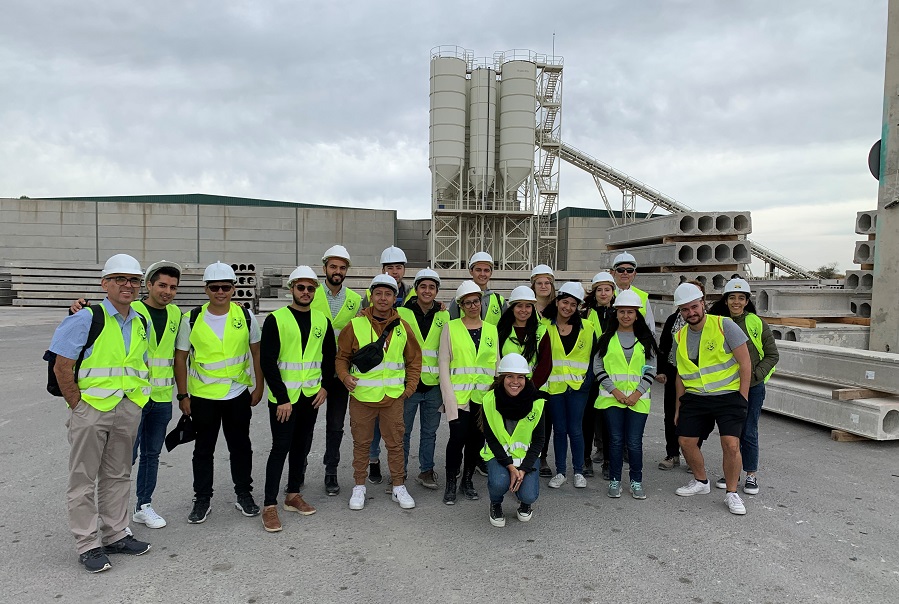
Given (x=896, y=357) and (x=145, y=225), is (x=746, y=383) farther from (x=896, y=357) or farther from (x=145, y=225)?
(x=145, y=225)

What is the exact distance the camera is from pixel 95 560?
3.15 m

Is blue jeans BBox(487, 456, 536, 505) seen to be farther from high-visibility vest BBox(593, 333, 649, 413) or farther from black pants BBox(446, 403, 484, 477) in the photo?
high-visibility vest BBox(593, 333, 649, 413)

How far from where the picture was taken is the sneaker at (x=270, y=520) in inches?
145

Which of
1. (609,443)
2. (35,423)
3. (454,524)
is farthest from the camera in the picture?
(35,423)

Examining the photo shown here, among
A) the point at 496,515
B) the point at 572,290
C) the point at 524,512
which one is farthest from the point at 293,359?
the point at 572,290

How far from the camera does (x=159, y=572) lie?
10.3ft

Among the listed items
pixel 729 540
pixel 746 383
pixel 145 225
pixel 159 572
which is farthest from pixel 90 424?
pixel 145 225

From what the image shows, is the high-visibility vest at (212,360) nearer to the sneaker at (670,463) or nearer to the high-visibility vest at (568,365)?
the high-visibility vest at (568,365)

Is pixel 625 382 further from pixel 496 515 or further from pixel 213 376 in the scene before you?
pixel 213 376

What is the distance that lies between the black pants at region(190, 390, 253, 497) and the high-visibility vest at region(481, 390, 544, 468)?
1.68m

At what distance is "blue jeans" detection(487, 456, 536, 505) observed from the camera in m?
3.84

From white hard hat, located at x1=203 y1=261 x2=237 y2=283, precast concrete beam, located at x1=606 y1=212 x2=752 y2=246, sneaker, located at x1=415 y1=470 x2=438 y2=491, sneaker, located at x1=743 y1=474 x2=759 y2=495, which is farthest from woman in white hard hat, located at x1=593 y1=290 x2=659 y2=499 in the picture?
precast concrete beam, located at x1=606 y1=212 x2=752 y2=246

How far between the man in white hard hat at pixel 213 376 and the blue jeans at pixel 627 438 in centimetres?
272

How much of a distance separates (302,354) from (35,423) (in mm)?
4570
